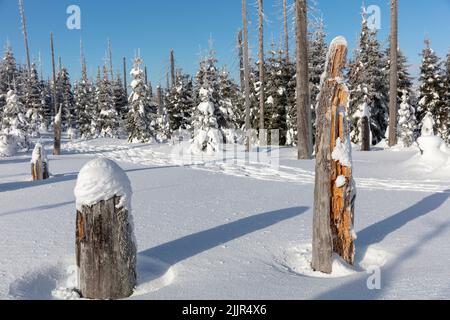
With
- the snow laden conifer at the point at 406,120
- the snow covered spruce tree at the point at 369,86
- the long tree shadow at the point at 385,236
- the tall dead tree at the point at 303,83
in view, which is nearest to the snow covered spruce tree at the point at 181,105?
the snow covered spruce tree at the point at 369,86

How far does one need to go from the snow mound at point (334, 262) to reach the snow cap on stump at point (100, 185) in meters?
2.02

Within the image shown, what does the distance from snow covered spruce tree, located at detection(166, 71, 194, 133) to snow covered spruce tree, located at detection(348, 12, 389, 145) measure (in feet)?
51.2

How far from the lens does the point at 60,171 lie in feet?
40.7

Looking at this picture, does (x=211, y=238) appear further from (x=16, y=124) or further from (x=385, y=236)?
(x=16, y=124)

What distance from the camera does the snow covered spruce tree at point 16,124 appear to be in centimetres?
2166

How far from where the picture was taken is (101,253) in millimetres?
3588

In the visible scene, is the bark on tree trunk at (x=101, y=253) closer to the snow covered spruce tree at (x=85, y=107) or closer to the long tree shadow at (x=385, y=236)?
the long tree shadow at (x=385, y=236)

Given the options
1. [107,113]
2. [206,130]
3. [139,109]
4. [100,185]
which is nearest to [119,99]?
[107,113]

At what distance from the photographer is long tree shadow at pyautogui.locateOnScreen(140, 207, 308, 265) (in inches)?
180

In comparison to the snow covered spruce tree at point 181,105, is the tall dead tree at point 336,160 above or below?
below

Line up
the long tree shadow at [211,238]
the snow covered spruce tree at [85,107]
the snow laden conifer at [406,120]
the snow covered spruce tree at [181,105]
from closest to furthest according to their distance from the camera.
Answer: the long tree shadow at [211,238], the snow laden conifer at [406,120], the snow covered spruce tree at [181,105], the snow covered spruce tree at [85,107]

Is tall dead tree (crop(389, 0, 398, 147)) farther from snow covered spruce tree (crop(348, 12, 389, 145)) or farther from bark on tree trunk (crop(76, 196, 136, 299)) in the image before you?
bark on tree trunk (crop(76, 196, 136, 299))

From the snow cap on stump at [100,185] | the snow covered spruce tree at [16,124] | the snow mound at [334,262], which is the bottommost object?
the snow mound at [334,262]
